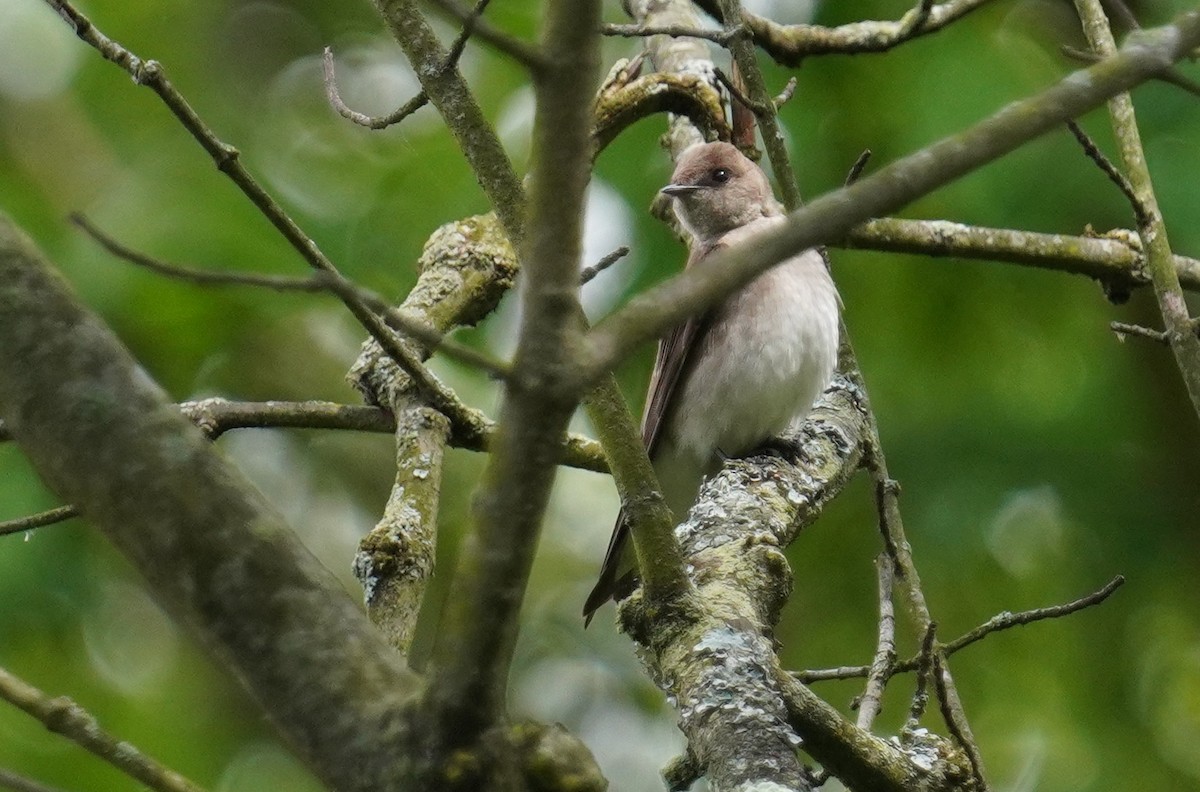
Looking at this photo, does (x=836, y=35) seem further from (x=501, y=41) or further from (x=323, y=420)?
(x=501, y=41)

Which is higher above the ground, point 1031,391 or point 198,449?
point 1031,391

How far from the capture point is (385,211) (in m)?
6.53

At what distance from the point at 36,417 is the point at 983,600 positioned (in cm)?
542

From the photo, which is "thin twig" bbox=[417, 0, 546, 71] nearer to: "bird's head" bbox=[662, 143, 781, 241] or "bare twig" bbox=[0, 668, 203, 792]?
"bare twig" bbox=[0, 668, 203, 792]

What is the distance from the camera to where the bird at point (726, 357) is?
18.0 feet

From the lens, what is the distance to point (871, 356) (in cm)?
630

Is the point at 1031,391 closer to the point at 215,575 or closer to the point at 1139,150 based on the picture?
the point at 1139,150

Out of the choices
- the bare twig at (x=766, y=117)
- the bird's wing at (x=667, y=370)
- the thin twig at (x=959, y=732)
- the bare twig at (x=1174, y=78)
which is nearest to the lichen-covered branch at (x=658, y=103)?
the bird's wing at (x=667, y=370)

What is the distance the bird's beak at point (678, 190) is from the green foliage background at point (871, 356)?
A: 0.31 meters

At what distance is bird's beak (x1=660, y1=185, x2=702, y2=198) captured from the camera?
19.5 ft

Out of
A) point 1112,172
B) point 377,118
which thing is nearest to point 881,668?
point 1112,172

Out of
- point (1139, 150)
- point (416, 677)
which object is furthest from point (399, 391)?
point (416, 677)

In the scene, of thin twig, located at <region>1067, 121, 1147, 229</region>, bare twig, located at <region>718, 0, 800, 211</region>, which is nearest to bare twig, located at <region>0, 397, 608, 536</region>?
bare twig, located at <region>718, 0, 800, 211</region>

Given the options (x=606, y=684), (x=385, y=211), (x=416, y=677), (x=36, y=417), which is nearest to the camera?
(x=36, y=417)
